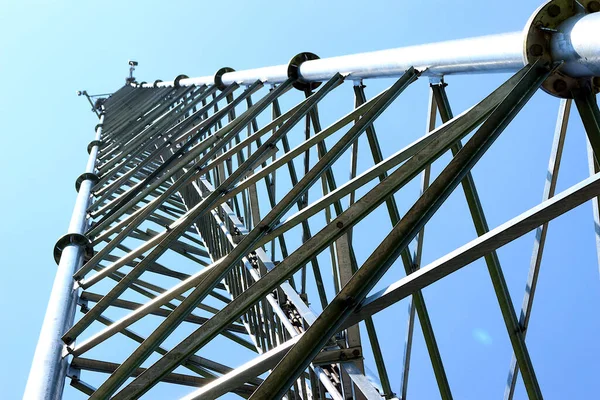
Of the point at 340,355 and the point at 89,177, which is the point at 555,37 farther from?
the point at 89,177

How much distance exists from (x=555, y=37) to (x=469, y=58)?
1106 mm

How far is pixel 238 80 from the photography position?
13180mm

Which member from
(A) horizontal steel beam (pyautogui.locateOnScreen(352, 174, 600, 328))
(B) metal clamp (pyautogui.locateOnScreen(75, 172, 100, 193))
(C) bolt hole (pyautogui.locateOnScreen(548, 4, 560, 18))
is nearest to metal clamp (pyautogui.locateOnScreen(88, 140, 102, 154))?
(B) metal clamp (pyautogui.locateOnScreen(75, 172, 100, 193))

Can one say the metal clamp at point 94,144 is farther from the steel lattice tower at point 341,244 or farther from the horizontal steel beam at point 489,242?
the horizontal steel beam at point 489,242

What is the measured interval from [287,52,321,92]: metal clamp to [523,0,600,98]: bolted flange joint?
5.37 m

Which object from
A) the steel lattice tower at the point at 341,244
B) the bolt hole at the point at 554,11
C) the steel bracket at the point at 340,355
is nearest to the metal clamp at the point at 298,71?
the steel lattice tower at the point at 341,244

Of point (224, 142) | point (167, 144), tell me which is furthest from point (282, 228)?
point (167, 144)

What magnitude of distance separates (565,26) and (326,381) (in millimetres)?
3350

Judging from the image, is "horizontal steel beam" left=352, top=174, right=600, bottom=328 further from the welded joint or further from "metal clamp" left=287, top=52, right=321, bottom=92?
"metal clamp" left=287, top=52, right=321, bottom=92

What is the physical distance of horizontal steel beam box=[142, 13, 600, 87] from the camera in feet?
15.3

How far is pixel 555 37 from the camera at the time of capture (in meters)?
4.98

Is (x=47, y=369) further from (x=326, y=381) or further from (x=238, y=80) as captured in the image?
(x=238, y=80)

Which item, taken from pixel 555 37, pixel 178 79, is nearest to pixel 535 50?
pixel 555 37

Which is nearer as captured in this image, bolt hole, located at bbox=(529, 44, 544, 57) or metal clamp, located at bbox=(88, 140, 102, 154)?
bolt hole, located at bbox=(529, 44, 544, 57)
